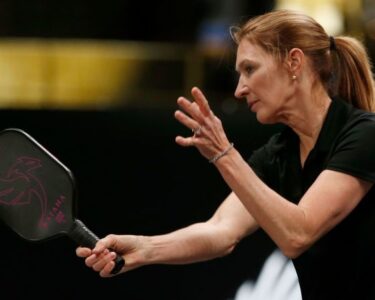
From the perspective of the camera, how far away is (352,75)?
2510 millimetres

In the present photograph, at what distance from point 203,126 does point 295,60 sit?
0.34 metres

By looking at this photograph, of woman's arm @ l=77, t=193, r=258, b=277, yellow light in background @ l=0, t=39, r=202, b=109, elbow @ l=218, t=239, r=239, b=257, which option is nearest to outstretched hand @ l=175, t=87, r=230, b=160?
woman's arm @ l=77, t=193, r=258, b=277

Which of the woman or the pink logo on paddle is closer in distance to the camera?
the woman

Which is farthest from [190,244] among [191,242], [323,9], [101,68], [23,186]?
[323,9]

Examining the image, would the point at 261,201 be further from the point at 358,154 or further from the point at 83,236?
the point at 83,236

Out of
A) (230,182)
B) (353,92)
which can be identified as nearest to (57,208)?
(230,182)

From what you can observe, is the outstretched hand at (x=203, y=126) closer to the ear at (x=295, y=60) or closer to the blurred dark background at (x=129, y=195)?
the ear at (x=295, y=60)

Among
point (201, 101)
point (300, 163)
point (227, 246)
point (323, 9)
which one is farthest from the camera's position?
point (323, 9)

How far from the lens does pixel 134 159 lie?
3.25 meters

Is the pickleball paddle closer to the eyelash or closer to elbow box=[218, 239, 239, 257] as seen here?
elbow box=[218, 239, 239, 257]

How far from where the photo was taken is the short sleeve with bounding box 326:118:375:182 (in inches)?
90.0

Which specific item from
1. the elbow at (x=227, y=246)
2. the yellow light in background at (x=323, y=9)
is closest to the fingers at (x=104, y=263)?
the elbow at (x=227, y=246)

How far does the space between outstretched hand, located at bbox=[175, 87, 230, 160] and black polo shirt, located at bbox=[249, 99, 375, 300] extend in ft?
0.88

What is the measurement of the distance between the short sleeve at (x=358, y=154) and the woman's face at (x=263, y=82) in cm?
19
